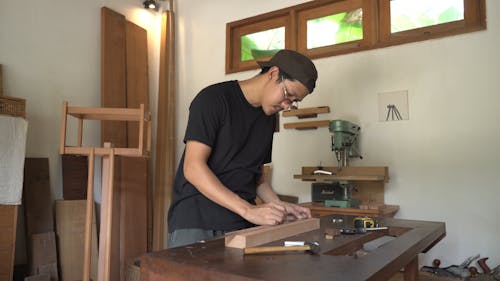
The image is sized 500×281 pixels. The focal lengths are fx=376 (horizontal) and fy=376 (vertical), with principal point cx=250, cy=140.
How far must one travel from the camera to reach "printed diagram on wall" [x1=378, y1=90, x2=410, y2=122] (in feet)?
9.09

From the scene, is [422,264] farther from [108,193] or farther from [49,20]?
[49,20]

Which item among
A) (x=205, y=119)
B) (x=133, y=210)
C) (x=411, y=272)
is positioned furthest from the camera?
(x=133, y=210)

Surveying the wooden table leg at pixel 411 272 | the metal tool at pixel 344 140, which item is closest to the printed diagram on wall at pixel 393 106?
the metal tool at pixel 344 140

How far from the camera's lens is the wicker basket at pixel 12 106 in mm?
2357

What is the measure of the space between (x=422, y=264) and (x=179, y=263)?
240cm

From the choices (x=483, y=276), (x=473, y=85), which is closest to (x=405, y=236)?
(x=483, y=276)

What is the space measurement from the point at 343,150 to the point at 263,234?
5.88 ft

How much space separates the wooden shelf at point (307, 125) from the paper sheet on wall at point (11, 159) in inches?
77.9

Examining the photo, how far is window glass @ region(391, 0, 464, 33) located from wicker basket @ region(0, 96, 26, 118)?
2712 mm

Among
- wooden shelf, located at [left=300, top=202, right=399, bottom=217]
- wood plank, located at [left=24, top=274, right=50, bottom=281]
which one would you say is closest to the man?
wooden shelf, located at [left=300, top=202, right=399, bottom=217]

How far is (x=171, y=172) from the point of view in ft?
12.1

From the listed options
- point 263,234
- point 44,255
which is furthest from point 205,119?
point 44,255

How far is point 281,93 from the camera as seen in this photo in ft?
4.53

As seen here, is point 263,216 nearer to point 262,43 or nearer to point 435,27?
point 435,27
